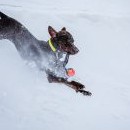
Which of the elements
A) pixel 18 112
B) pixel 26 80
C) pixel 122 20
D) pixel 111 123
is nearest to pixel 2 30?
pixel 26 80

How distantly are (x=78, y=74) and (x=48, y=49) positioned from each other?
745 mm

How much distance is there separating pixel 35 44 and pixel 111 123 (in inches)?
49.9

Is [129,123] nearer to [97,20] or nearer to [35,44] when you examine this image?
[35,44]

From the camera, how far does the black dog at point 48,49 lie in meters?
4.78

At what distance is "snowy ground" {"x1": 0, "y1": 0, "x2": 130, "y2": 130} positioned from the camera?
484 centimetres

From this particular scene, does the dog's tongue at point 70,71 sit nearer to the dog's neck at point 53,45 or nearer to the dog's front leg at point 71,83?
the dog's front leg at point 71,83

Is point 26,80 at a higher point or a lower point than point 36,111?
higher

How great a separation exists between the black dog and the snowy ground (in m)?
0.22

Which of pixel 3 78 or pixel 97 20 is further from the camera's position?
pixel 97 20

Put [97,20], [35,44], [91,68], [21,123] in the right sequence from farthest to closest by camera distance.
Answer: [97,20] < [91,68] < [35,44] < [21,123]

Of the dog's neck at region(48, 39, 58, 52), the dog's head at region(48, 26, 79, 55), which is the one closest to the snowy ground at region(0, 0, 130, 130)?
the dog's neck at region(48, 39, 58, 52)

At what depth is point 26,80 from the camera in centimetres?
523

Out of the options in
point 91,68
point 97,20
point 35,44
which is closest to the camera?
point 35,44

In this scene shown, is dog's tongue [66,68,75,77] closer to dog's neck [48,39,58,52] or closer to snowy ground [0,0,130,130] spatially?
dog's neck [48,39,58,52]
